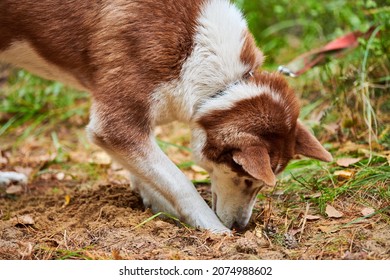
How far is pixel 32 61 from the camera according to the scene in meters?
4.30

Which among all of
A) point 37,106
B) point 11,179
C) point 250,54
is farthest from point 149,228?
point 37,106

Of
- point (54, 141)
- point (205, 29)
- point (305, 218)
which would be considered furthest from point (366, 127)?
point (54, 141)

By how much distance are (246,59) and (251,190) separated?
888mm

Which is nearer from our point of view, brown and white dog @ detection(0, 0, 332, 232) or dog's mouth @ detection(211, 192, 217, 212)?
brown and white dog @ detection(0, 0, 332, 232)

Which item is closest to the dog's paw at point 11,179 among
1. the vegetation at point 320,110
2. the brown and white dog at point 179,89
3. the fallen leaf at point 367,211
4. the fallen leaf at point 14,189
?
the fallen leaf at point 14,189

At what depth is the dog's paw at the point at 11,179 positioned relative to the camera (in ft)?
15.5

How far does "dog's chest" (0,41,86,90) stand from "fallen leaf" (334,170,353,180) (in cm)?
199

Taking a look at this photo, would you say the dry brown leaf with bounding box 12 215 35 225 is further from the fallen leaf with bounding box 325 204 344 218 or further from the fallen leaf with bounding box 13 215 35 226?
the fallen leaf with bounding box 325 204 344 218

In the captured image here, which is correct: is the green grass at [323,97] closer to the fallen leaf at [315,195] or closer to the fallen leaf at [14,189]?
the fallen leaf at [315,195]

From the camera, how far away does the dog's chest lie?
420 centimetres

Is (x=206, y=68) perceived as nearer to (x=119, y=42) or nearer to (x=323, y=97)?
(x=119, y=42)

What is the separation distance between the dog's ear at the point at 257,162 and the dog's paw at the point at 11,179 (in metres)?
2.04

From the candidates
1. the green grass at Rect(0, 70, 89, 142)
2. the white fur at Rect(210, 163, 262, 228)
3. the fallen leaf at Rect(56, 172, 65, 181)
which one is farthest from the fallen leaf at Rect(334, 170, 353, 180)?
the green grass at Rect(0, 70, 89, 142)

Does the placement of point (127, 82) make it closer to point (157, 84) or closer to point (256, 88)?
point (157, 84)
